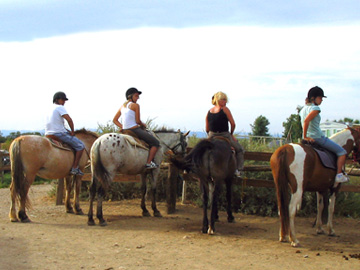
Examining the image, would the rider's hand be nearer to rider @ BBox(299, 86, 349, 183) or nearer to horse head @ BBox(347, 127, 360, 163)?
rider @ BBox(299, 86, 349, 183)

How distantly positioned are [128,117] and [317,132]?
403 centimetres

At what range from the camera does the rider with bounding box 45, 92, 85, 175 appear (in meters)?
9.02

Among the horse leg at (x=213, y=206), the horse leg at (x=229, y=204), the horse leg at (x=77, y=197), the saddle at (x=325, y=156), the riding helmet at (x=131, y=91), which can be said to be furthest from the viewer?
the horse leg at (x=77, y=197)

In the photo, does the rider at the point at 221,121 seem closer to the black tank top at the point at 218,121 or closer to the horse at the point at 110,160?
the black tank top at the point at 218,121

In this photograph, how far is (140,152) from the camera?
8891 millimetres

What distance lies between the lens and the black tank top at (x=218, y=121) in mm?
8125

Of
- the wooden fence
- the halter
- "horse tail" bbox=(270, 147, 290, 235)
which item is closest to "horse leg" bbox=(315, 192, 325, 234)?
"horse tail" bbox=(270, 147, 290, 235)

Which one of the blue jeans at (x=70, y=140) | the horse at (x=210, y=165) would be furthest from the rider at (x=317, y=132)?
the blue jeans at (x=70, y=140)

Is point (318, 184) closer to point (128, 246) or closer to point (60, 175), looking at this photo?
point (128, 246)

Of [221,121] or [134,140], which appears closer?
[221,121]

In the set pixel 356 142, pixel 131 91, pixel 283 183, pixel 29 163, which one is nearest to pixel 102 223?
pixel 29 163

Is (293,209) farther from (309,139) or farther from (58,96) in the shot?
(58,96)

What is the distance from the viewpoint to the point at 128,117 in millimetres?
8914

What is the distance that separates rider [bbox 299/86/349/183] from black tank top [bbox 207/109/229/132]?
1.58 m
